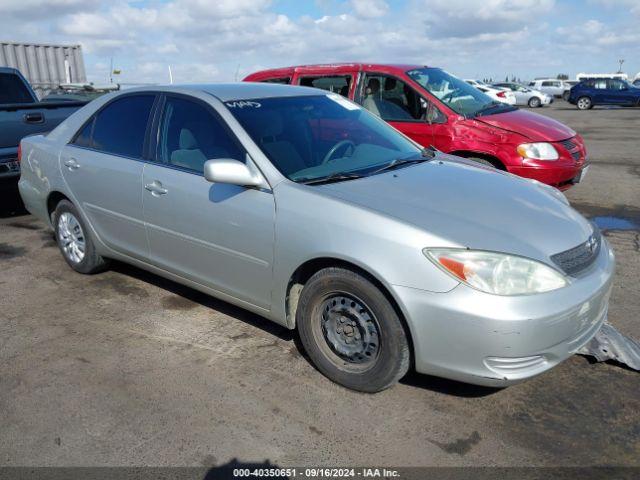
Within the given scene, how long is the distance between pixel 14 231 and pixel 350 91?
13.9ft

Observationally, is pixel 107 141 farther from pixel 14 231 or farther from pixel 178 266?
pixel 14 231

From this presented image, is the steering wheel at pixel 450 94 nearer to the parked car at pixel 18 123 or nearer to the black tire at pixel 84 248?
the black tire at pixel 84 248

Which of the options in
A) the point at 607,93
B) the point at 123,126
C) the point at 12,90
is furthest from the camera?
the point at 607,93

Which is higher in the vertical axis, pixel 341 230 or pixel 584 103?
pixel 341 230

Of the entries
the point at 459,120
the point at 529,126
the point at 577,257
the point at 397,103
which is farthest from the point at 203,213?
the point at 529,126

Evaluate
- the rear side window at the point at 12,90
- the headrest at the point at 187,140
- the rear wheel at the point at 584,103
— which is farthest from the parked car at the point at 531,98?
the headrest at the point at 187,140

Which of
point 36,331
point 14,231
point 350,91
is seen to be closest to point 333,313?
point 36,331

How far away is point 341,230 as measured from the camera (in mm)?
2936

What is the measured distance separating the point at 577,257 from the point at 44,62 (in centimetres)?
1733

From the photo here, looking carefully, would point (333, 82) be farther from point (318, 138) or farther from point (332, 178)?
point (332, 178)

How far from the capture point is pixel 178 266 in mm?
3912

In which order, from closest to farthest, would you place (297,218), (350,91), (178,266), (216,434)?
(216,434) < (297,218) < (178,266) < (350,91)

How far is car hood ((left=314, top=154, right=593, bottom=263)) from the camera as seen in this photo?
109 inches

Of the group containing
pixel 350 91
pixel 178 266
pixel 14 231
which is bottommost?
pixel 14 231
